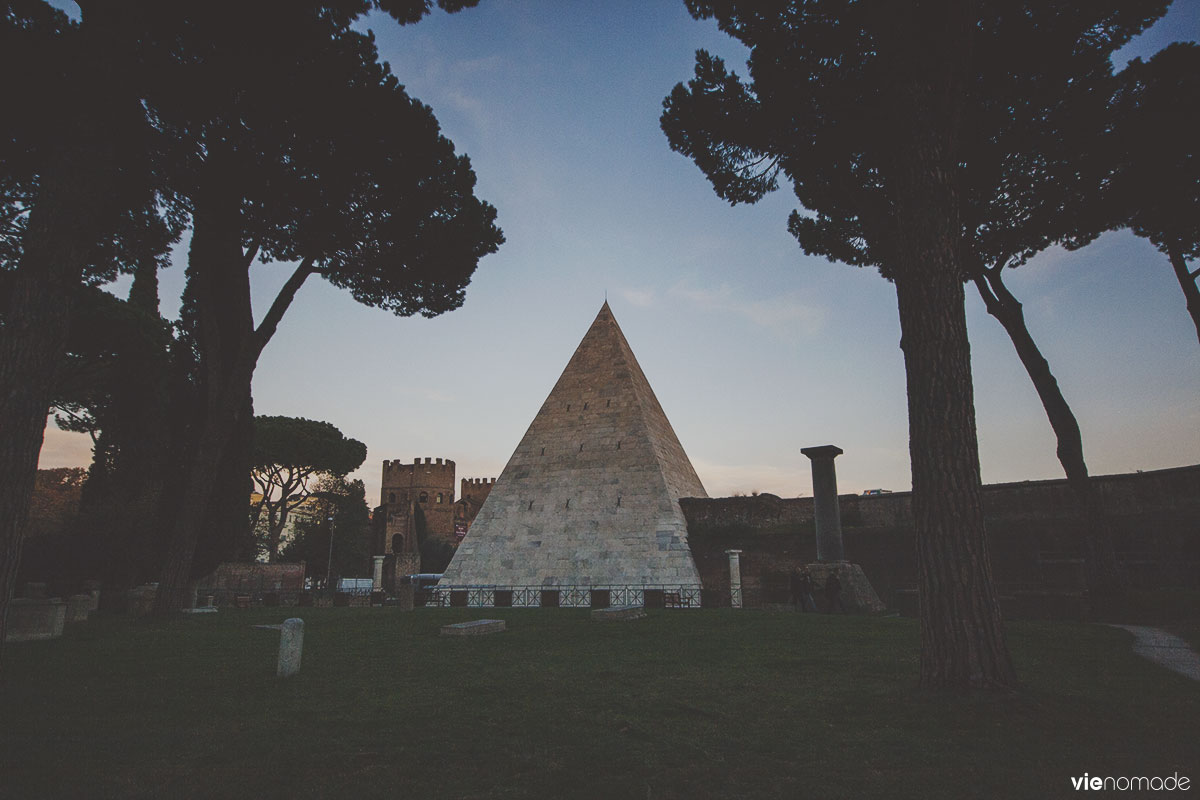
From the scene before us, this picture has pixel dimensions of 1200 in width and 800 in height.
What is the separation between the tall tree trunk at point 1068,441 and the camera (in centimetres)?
971

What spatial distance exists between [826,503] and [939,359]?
9485 mm

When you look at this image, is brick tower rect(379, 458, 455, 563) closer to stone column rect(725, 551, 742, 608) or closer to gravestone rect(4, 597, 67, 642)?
stone column rect(725, 551, 742, 608)

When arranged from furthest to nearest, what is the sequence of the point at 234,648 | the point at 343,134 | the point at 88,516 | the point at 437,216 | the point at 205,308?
the point at 88,516 < the point at 437,216 < the point at 205,308 < the point at 343,134 < the point at 234,648

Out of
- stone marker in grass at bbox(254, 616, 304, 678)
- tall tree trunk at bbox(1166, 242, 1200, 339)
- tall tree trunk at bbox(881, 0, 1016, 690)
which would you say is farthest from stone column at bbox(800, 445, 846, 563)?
stone marker in grass at bbox(254, 616, 304, 678)

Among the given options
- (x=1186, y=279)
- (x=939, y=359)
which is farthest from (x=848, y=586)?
(x=939, y=359)

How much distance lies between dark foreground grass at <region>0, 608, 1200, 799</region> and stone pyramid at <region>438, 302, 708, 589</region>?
39.2 ft

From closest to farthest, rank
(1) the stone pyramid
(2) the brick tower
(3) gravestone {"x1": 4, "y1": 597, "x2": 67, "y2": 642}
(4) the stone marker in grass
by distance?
(4) the stone marker in grass < (3) gravestone {"x1": 4, "y1": 597, "x2": 67, "y2": 642} < (1) the stone pyramid < (2) the brick tower

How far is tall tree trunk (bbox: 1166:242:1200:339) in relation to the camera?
971 centimetres

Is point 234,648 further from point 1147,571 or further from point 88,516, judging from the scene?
point 1147,571

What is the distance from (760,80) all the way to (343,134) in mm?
7122

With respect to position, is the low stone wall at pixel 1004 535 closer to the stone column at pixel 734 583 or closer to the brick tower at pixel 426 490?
the stone column at pixel 734 583

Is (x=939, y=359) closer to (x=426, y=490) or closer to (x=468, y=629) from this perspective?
(x=468, y=629)

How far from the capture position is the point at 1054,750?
9.25 feet

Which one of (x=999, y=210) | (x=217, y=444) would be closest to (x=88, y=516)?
(x=217, y=444)
